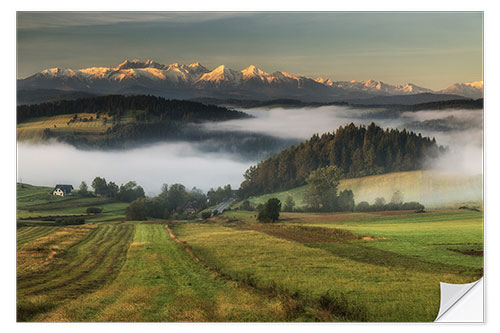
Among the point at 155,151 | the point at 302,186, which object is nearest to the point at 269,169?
the point at 302,186

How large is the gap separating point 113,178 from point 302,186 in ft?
13.8

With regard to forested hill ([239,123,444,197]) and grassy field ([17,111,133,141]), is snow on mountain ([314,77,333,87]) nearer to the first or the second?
forested hill ([239,123,444,197])

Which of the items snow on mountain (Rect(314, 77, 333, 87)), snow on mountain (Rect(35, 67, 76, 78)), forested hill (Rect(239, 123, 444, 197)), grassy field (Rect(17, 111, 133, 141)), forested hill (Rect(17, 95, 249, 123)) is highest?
snow on mountain (Rect(35, 67, 76, 78))

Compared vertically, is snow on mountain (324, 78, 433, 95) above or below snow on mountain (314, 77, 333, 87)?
below

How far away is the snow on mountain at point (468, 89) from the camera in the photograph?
35.8 feet

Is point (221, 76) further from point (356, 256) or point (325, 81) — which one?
point (356, 256)

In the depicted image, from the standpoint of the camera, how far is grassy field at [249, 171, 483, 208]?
1098 centimetres

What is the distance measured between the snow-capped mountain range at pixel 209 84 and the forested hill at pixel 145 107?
188mm

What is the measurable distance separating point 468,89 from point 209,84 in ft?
18.7

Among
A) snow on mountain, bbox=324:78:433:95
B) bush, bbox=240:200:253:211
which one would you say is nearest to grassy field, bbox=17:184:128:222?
bush, bbox=240:200:253:211

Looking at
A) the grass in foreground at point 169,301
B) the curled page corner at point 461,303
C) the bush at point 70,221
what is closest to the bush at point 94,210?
the bush at point 70,221

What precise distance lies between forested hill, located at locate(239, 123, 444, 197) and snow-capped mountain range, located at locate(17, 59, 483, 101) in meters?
0.97

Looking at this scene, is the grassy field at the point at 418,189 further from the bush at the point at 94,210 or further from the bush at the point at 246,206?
the bush at the point at 94,210
